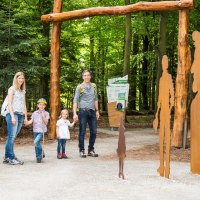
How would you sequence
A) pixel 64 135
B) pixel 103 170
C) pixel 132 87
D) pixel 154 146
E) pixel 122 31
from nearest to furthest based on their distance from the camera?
pixel 103 170
pixel 64 135
pixel 154 146
pixel 122 31
pixel 132 87

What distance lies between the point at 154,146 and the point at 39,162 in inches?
157

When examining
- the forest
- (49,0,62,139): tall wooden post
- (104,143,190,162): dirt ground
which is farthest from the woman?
(49,0,62,139): tall wooden post

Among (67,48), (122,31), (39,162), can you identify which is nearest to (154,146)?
(39,162)

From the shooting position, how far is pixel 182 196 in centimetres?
545

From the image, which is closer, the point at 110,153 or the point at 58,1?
the point at 110,153

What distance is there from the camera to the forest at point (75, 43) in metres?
13.2

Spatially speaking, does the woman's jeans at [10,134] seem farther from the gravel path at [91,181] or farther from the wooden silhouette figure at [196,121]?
the wooden silhouette figure at [196,121]

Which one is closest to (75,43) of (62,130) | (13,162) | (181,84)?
(181,84)

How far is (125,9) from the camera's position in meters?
12.1

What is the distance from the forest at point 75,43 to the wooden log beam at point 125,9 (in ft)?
2.89

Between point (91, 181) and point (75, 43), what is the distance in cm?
1336

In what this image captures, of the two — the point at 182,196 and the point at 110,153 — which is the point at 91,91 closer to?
the point at 110,153

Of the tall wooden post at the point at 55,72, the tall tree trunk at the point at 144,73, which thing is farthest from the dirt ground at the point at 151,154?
the tall tree trunk at the point at 144,73

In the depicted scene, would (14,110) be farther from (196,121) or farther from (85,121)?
(196,121)
